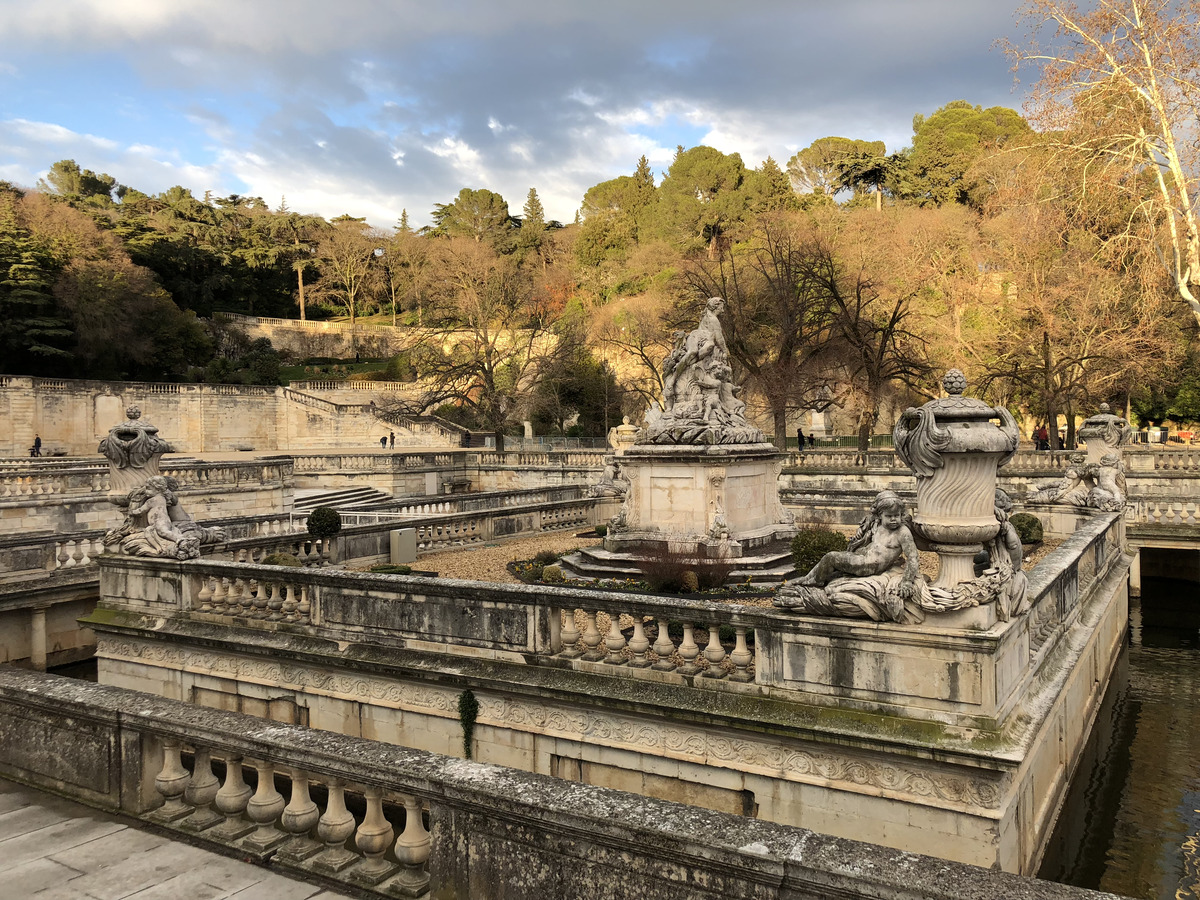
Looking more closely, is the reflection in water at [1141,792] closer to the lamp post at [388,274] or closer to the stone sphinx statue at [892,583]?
the stone sphinx statue at [892,583]

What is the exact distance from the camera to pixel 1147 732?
10516mm

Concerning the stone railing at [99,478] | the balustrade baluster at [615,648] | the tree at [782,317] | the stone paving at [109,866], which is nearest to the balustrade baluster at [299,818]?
the stone paving at [109,866]

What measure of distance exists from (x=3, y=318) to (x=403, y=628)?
51904 mm

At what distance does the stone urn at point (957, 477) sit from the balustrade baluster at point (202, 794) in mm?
4877

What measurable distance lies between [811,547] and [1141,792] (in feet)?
16.4

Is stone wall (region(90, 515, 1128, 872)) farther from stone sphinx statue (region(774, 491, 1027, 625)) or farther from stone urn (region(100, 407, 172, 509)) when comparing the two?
stone urn (region(100, 407, 172, 509))

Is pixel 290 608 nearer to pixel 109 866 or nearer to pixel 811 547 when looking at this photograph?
pixel 109 866

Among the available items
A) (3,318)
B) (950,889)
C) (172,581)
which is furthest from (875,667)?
(3,318)

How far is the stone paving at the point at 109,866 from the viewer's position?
3.81m

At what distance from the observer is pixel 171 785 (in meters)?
4.56

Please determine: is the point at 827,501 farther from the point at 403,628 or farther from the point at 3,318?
the point at 3,318

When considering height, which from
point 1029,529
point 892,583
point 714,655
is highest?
point 892,583

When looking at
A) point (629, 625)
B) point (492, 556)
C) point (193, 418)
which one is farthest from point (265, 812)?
point (193, 418)

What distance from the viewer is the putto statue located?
13523mm
